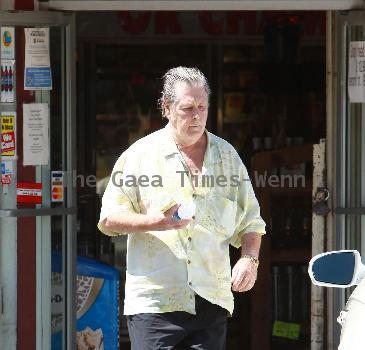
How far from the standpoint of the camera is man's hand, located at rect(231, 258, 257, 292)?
3908mm

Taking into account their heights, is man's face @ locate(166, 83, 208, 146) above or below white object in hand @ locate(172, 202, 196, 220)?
above

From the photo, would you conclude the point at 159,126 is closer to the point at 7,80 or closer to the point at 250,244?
the point at 7,80

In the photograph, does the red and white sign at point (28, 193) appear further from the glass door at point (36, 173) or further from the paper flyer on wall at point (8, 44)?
the paper flyer on wall at point (8, 44)

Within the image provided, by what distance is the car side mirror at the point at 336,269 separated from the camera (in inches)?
136

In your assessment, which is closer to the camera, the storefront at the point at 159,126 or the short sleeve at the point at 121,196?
the short sleeve at the point at 121,196

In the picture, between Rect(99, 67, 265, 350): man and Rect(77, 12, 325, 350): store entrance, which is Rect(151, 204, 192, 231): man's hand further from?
Rect(77, 12, 325, 350): store entrance

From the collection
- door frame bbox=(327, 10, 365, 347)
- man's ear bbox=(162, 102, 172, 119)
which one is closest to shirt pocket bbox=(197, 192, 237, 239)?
man's ear bbox=(162, 102, 172, 119)

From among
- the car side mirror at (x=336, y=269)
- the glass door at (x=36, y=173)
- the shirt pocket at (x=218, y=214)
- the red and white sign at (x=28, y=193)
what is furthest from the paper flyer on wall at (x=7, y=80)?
the car side mirror at (x=336, y=269)

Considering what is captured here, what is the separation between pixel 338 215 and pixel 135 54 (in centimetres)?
336

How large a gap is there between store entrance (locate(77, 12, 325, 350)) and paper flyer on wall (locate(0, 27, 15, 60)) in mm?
2299

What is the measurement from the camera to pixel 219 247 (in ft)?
13.0

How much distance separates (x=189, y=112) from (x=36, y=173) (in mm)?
1533

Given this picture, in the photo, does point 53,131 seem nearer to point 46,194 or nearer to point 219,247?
point 46,194

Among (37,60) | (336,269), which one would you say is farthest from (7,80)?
(336,269)
